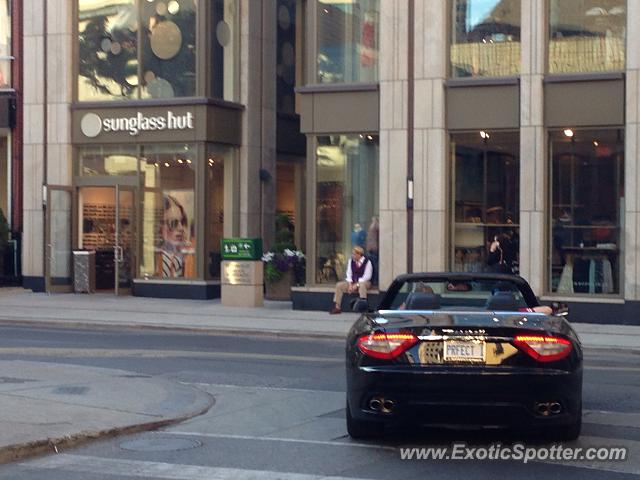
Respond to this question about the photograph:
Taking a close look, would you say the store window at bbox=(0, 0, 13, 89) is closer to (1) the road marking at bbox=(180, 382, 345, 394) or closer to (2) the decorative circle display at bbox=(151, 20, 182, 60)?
(2) the decorative circle display at bbox=(151, 20, 182, 60)

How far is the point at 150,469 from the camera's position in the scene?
840 centimetres

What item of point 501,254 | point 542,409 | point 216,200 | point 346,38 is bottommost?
point 542,409

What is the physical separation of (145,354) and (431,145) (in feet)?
29.9

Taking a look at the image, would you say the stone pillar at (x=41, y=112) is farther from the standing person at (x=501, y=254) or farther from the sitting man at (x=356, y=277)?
the standing person at (x=501, y=254)

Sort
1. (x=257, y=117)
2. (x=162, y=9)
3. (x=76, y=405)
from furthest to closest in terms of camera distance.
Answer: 1. (x=257, y=117)
2. (x=162, y=9)
3. (x=76, y=405)

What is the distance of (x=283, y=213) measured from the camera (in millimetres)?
29875

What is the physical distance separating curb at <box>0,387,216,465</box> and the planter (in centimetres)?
1569

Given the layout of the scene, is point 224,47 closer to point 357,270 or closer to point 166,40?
point 166,40

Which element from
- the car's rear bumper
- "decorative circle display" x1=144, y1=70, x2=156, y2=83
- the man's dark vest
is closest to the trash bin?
"decorative circle display" x1=144, y1=70, x2=156, y2=83

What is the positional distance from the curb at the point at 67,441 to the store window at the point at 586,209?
1297cm

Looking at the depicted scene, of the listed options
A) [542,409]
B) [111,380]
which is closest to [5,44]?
[111,380]

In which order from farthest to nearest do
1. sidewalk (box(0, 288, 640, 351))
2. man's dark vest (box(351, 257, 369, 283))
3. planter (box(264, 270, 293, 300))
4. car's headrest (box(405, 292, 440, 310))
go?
planter (box(264, 270, 293, 300)), man's dark vest (box(351, 257, 369, 283)), sidewalk (box(0, 288, 640, 351)), car's headrest (box(405, 292, 440, 310))

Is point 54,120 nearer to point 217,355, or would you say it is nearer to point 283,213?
point 283,213

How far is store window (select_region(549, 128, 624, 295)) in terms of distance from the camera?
21906mm
